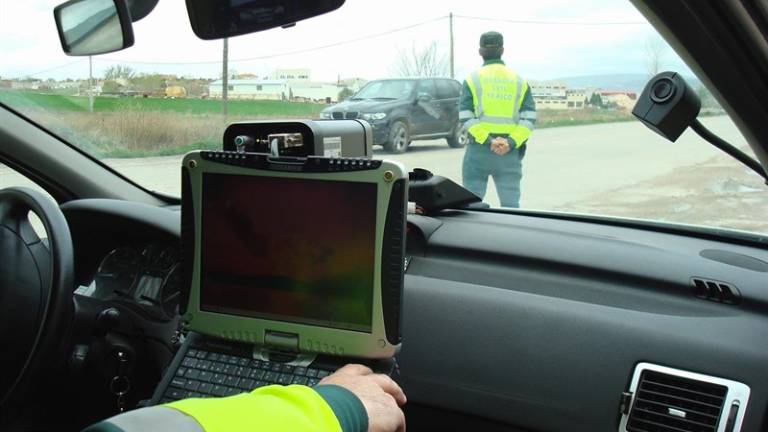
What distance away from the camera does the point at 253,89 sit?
3.66m

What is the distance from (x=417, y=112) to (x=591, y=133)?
960 mm

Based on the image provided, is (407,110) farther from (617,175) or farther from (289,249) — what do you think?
(289,249)

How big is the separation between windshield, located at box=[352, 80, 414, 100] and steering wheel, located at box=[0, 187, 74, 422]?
199 centimetres

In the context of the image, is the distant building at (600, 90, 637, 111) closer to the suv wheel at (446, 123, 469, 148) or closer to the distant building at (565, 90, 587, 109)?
the distant building at (565, 90, 587, 109)

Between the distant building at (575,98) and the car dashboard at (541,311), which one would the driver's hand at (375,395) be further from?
the distant building at (575,98)

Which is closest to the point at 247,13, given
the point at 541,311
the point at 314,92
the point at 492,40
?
the point at 541,311

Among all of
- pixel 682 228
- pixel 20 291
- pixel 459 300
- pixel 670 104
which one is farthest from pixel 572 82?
pixel 20 291

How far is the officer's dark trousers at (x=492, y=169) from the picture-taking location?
4.12 m

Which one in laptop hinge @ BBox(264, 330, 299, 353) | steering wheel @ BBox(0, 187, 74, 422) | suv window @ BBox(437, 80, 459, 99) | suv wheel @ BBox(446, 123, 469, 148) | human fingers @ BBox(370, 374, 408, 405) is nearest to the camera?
human fingers @ BBox(370, 374, 408, 405)

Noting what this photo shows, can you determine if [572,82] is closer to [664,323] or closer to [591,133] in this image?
[591,133]

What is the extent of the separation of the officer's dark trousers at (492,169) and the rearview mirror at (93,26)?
2.08 m

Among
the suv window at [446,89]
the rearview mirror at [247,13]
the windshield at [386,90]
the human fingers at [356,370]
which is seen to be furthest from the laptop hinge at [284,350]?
the suv window at [446,89]

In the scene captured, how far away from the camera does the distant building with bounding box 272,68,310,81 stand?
393 cm

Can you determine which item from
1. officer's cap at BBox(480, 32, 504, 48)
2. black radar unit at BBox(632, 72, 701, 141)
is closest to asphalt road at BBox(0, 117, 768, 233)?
officer's cap at BBox(480, 32, 504, 48)
